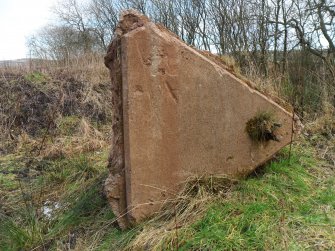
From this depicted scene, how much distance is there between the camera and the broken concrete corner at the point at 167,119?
283 centimetres

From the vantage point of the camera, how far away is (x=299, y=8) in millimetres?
10578

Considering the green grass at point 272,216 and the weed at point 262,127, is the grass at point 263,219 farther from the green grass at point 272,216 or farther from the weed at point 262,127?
the weed at point 262,127

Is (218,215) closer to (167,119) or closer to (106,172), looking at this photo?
(167,119)

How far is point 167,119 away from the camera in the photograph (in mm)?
2918

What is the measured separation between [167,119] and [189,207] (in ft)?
2.28

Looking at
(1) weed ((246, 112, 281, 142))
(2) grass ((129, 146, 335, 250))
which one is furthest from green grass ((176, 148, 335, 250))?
(1) weed ((246, 112, 281, 142))

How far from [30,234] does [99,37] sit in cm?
1758

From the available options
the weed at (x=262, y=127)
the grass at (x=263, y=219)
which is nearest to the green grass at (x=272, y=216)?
the grass at (x=263, y=219)

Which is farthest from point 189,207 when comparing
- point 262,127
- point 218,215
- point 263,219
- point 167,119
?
point 262,127

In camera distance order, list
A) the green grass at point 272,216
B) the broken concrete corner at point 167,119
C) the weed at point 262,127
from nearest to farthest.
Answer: the green grass at point 272,216 → the broken concrete corner at point 167,119 → the weed at point 262,127

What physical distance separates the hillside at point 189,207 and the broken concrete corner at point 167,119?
0.16 m

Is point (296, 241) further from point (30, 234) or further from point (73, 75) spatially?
point (73, 75)

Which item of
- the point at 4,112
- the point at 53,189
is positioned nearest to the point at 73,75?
the point at 4,112

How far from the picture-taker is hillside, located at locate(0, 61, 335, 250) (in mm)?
2426
